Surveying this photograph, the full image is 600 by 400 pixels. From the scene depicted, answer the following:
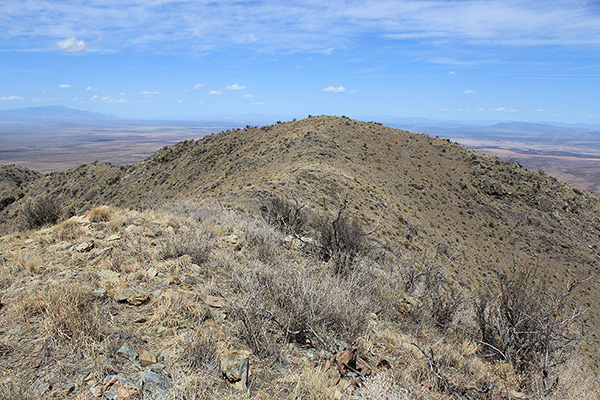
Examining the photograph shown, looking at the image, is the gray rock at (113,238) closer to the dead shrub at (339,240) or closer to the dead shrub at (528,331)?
the dead shrub at (339,240)

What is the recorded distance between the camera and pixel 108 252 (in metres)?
4.66

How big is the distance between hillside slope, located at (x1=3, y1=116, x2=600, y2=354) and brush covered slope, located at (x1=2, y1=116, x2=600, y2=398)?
0.36ft

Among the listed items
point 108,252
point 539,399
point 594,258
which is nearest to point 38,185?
point 108,252

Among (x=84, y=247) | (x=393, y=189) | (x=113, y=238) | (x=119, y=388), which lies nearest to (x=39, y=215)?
(x=113, y=238)

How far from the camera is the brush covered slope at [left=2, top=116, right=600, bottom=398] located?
1756cm

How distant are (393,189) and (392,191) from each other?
0.43 metres

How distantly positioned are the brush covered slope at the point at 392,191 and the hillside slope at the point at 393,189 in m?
0.11

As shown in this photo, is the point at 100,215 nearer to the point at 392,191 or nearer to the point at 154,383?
the point at 154,383

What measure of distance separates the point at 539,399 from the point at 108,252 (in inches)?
210

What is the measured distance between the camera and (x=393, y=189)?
24453mm

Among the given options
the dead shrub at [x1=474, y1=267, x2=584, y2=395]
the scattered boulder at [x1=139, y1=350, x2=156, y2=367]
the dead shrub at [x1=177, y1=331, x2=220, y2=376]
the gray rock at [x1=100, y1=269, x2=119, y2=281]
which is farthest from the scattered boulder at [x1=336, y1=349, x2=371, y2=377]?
the gray rock at [x1=100, y1=269, x2=119, y2=281]

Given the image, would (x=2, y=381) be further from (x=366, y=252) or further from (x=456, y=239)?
(x=456, y=239)

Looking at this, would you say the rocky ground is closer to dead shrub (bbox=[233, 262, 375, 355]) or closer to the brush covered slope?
dead shrub (bbox=[233, 262, 375, 355])

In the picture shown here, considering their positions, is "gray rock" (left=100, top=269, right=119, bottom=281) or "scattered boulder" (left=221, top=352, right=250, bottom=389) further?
"gray rock" (left=100, top=269, right=119, bottom=281)
